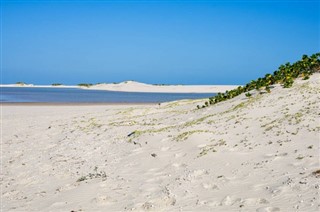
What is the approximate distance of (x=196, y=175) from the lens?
8.66 meters

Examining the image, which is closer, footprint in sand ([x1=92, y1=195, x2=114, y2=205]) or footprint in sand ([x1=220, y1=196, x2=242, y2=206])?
footprint in sand ([x1=220, y1=196, x2=242, y2=206])

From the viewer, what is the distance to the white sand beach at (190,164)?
715cm

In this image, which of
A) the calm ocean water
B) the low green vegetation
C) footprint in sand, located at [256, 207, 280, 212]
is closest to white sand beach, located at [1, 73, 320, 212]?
footprint in sand, located at [256, 207, 280, 212]

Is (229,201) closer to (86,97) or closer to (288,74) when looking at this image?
(288,74)

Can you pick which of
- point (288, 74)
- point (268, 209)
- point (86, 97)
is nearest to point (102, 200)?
point (268, 209)

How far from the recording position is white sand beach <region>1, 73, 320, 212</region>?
715cm

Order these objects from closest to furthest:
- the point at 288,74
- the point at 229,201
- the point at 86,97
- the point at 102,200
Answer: the point at 229,201 < the point at 102,200 < the point at 288,74 < the point at 86,97

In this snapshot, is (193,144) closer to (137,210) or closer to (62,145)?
(137,210)

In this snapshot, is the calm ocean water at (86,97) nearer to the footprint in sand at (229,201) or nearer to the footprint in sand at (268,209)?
the footprint in sand at (229,201)

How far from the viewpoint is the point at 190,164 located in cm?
952

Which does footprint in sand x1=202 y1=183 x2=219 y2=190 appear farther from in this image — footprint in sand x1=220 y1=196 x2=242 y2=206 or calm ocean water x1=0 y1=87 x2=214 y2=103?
calm ocean water x1=0 y1=87 x2=214 y2=103

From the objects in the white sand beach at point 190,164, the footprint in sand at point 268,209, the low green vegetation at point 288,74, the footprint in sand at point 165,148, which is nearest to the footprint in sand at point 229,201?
the white sand beach at point 190,164

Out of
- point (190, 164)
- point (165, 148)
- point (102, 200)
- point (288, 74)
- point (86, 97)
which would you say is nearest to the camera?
point (102, 200)

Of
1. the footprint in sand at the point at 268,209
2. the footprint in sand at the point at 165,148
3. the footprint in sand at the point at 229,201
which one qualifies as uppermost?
the footprint in sand at the point at 165,148
